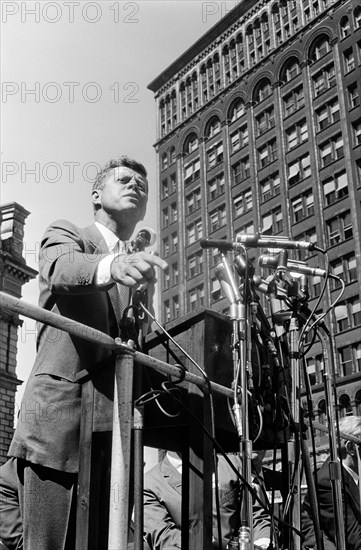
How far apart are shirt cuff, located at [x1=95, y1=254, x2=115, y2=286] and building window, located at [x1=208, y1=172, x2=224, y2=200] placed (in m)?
47.7

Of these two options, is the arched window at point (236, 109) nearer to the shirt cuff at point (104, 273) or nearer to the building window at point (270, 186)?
the building window at point (270, 186)

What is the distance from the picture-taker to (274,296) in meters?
2.99

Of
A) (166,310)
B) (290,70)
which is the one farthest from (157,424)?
(166,310)

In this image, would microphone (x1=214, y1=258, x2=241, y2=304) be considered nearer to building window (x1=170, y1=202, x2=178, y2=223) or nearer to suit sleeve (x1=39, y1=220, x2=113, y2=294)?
suit sleeve (x1=39, y1=220, x2=113, y2=294)

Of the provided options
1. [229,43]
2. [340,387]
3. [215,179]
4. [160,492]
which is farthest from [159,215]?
[160,492]

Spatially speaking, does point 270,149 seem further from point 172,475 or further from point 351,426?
point 172,475

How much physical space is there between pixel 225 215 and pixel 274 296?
45767 millimetres

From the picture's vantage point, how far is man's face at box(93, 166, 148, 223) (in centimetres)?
251

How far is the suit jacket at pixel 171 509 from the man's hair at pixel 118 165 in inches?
65.2

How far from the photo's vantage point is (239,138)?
162ft

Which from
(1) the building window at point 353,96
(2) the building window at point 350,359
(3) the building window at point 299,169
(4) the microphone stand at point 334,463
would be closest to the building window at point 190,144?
(3) the building window at point 299,169

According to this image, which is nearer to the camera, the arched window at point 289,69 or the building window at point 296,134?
the building window at point 296,134

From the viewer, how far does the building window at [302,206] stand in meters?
41.3

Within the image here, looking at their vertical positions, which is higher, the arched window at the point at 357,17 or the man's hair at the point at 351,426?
the arched window at the point at 357,17
